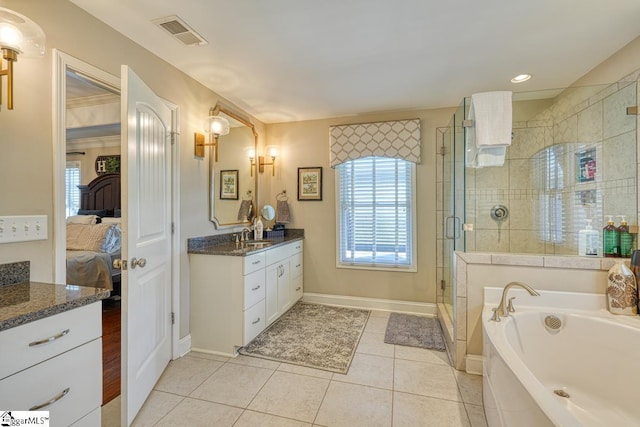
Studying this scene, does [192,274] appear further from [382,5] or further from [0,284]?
[382,5]

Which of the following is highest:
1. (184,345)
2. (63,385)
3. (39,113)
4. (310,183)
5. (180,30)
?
(180,30)

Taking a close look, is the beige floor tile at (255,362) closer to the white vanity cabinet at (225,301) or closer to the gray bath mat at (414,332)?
the white vanity cabinet at (225,301)

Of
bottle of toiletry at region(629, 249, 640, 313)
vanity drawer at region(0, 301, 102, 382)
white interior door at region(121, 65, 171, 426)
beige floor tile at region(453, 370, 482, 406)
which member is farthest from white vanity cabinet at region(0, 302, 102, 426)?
bottle of toiletry at region(629, 249, 640, 313)

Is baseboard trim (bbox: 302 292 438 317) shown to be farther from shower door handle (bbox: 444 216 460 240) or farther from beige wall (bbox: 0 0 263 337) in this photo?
beige wall (bbox: 0 0 263 337)

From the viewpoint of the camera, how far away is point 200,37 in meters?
1.99

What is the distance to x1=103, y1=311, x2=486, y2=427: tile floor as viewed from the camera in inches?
67.6

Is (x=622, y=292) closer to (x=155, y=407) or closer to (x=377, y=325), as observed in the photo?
(x=377, y=325)

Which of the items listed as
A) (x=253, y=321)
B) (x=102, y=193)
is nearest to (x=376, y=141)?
(x=253, y=321)

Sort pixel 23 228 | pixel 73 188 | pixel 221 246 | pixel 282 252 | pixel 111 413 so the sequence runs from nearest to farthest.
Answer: pixel 23 228 < pixel 111 413 < pixel 221 246 < pixel 282 252 < pixel 73 188

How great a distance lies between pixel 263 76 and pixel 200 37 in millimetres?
687

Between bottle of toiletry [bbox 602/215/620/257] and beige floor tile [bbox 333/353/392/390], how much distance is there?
1.80 metres

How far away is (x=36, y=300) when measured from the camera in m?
1.14

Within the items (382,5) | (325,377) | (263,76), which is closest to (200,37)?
(263,76)

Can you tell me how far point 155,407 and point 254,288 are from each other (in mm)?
1063
